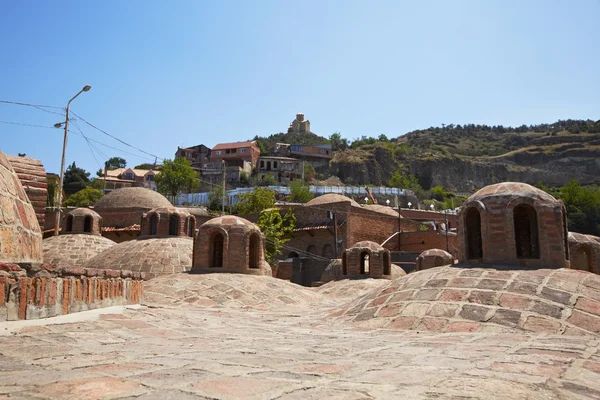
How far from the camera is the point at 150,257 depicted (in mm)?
17766

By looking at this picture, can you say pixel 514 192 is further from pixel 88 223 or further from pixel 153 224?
pixel 88 223

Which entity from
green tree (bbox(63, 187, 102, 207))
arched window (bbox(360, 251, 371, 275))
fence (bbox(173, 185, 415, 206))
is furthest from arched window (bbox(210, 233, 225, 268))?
green tree (bbox(63, 187, 102, 207))

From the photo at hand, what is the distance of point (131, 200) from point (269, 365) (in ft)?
97.5

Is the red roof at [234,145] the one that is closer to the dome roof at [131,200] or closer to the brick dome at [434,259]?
the dome roof at [131,200]

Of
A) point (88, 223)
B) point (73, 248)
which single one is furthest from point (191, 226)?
point (88, 223)

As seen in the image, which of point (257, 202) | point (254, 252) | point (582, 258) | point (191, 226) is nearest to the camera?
point (582, 258)

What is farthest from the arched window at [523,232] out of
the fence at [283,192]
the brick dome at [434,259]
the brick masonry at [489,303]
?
the fence at [283,192]

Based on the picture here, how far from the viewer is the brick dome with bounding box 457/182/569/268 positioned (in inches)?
381

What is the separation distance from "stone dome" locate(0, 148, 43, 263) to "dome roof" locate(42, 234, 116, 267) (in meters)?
16.4

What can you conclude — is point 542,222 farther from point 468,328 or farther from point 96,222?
point 96,222

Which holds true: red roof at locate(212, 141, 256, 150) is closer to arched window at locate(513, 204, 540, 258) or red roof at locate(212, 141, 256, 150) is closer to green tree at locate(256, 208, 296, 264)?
green tree at locate(256, 208, 296, 264)

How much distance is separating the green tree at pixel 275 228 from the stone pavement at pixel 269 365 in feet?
80.6

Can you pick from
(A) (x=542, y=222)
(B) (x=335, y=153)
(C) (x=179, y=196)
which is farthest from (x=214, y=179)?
(A) (x=542, y=222)

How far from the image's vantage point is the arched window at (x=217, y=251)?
52.8 ft
